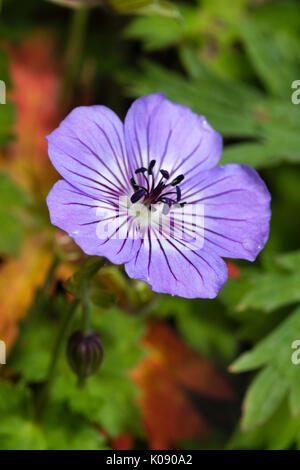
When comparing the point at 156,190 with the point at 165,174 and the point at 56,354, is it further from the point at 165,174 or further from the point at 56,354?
the point at 56,354

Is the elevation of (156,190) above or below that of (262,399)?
above

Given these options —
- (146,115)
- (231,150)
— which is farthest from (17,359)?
(231,150)

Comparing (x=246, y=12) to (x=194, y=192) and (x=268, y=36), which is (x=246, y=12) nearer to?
(x=268, y=36)

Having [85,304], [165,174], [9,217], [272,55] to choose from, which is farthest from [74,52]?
[85,304]

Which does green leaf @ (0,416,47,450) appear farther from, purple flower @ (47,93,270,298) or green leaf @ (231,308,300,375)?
purple flower @ (47,93,270,298)
